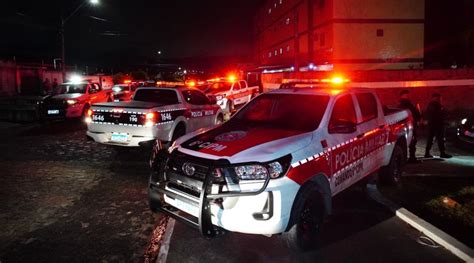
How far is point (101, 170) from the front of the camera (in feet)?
29.4

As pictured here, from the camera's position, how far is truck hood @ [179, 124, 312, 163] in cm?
446

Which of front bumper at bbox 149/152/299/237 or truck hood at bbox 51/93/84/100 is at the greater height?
truck hood at bbox 51/93/84/100

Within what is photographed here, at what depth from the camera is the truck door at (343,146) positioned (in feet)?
17.1

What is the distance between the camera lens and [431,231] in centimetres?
529

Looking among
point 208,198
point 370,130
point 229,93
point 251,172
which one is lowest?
point 208,198

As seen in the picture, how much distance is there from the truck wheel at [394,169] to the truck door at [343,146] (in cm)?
138

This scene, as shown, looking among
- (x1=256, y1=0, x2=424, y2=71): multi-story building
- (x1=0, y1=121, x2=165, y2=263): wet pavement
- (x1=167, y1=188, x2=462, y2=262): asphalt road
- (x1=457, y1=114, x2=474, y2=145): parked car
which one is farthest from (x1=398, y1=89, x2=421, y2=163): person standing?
(x1=256, y1=0, x2=424, y2=71): multi-story building

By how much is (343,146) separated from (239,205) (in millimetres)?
1859

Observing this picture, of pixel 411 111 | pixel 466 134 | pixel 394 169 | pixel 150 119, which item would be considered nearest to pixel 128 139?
pixel 150 119

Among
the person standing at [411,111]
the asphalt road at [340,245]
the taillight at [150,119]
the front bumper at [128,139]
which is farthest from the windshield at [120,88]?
the asphalt road at [340,245]

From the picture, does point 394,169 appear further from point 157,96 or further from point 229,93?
point 229,93

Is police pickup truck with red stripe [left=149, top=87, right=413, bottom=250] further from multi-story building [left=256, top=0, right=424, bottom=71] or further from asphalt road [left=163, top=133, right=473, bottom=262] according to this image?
multi-story building [left=256, top=0, right=424, bottom=71]

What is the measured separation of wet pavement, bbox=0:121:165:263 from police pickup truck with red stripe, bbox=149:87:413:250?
33.4 inches

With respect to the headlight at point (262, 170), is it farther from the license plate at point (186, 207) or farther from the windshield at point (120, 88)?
the windshield at point (120, 88)
